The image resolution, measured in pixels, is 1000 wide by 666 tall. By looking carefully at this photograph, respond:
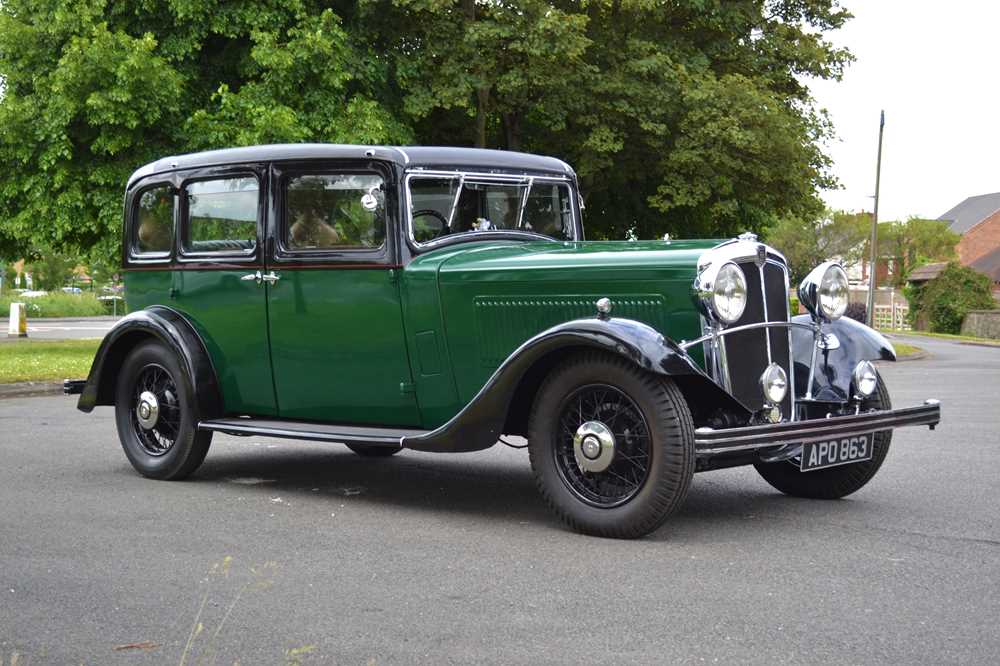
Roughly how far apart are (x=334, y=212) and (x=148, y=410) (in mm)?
1951

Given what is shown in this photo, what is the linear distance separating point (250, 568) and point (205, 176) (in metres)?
3.51

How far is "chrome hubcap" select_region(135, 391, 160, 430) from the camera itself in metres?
8.03

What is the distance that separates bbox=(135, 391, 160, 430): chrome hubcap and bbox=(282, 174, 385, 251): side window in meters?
1.48

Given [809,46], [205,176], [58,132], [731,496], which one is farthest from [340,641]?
[809,46]

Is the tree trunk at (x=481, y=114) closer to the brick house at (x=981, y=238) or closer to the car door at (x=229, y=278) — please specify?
the car door at (x=229, y=278)

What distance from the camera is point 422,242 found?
709 centimetres

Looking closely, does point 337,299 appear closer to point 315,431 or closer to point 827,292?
point 315,431

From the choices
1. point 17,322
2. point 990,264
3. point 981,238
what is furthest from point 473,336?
point 981,238

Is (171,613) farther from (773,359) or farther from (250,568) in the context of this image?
(773,359)

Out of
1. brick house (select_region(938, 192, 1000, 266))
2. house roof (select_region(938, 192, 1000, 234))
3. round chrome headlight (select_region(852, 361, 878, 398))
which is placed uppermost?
house roof (select_region(938, 192, 1000, 234))

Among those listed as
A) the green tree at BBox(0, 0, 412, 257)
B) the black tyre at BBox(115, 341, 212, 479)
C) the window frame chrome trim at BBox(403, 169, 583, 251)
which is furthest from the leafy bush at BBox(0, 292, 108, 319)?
the window frame chrome trim at BBox(403, 169, 583, 251)

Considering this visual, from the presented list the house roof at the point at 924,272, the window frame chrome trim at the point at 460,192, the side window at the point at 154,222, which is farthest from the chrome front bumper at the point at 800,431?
the house roof at the point at 924,272

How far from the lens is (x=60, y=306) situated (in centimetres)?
5081

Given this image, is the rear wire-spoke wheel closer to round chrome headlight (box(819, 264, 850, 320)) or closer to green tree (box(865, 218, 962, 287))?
round chrome headlight (box(819, 264, 850, 320))
